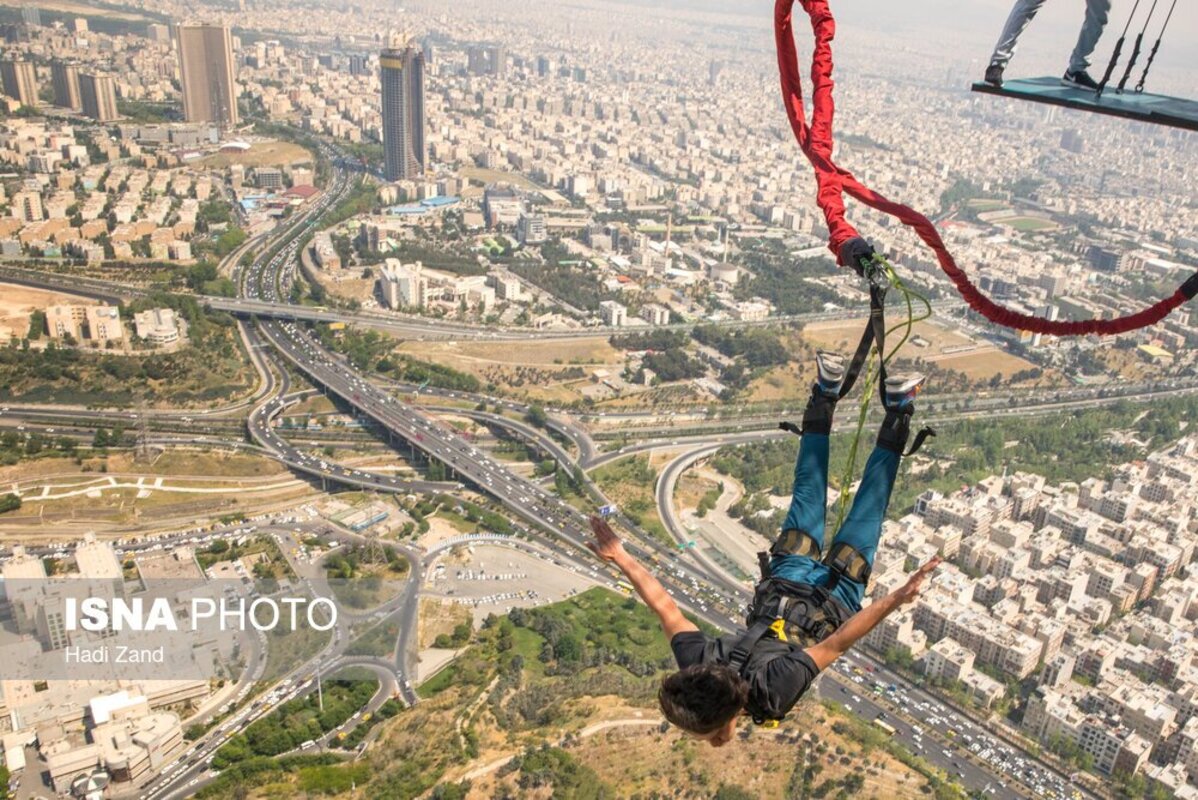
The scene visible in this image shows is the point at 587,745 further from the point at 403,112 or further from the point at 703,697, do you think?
the point at 403,112

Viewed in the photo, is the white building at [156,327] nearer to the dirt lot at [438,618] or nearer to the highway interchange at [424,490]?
the highway interchange at [424,490]

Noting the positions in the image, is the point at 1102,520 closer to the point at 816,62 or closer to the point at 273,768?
the point at 273,768

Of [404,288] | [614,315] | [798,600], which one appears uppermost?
[798,600]

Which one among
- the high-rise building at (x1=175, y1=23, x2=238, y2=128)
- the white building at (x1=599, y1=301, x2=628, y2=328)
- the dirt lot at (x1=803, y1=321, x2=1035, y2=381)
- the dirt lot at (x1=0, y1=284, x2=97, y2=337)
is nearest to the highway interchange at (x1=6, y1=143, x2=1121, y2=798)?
the dirt lot at (x1=0, y1=284, x2=97, y2=337)

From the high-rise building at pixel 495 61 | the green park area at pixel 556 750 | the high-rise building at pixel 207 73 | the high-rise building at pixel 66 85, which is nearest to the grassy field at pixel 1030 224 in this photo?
the green park area at pixel 556 750

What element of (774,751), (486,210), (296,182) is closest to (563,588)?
(774,751)

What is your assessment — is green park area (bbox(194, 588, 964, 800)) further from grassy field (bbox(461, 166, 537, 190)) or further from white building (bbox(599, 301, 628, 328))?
grassy field (bbox(461, 166, 537, 190))

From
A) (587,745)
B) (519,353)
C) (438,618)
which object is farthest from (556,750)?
(519,353)
